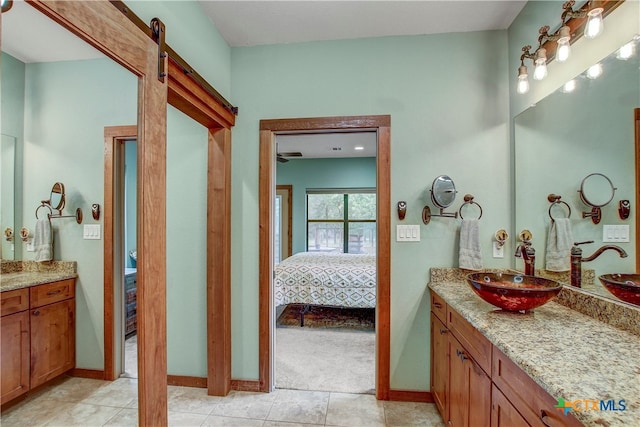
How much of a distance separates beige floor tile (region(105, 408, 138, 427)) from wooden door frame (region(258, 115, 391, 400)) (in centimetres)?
113

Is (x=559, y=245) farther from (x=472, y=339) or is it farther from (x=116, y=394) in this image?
(x=116, y=394)

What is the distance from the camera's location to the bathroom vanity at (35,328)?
34.5 inches

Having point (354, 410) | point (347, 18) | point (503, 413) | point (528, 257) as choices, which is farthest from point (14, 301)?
point (528, 257)

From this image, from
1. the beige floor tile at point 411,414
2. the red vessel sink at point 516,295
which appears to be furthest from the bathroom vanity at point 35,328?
the beige floor tile at point 411,414

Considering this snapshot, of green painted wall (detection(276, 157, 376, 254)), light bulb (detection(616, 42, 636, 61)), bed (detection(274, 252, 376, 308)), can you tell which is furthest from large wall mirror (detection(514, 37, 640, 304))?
green painted wall (detection(276, 157, 376, 254))

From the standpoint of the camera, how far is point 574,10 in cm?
161

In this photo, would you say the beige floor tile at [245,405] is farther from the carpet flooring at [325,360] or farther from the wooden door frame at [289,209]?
the wooden door frame at [289,209]

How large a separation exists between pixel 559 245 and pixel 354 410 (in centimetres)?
170

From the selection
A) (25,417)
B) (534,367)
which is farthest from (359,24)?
(25,417)

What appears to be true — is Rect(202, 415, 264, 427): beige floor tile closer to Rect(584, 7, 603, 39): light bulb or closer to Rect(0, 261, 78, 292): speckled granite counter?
Rect(0, 261, 78, 292): speckled granite counter

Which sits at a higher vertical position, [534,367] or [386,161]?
[386,161]

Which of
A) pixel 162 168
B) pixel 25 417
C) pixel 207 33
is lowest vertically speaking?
pixel 25 417

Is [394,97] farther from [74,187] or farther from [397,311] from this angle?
[74,187]

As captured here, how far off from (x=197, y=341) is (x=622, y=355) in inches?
98.1
